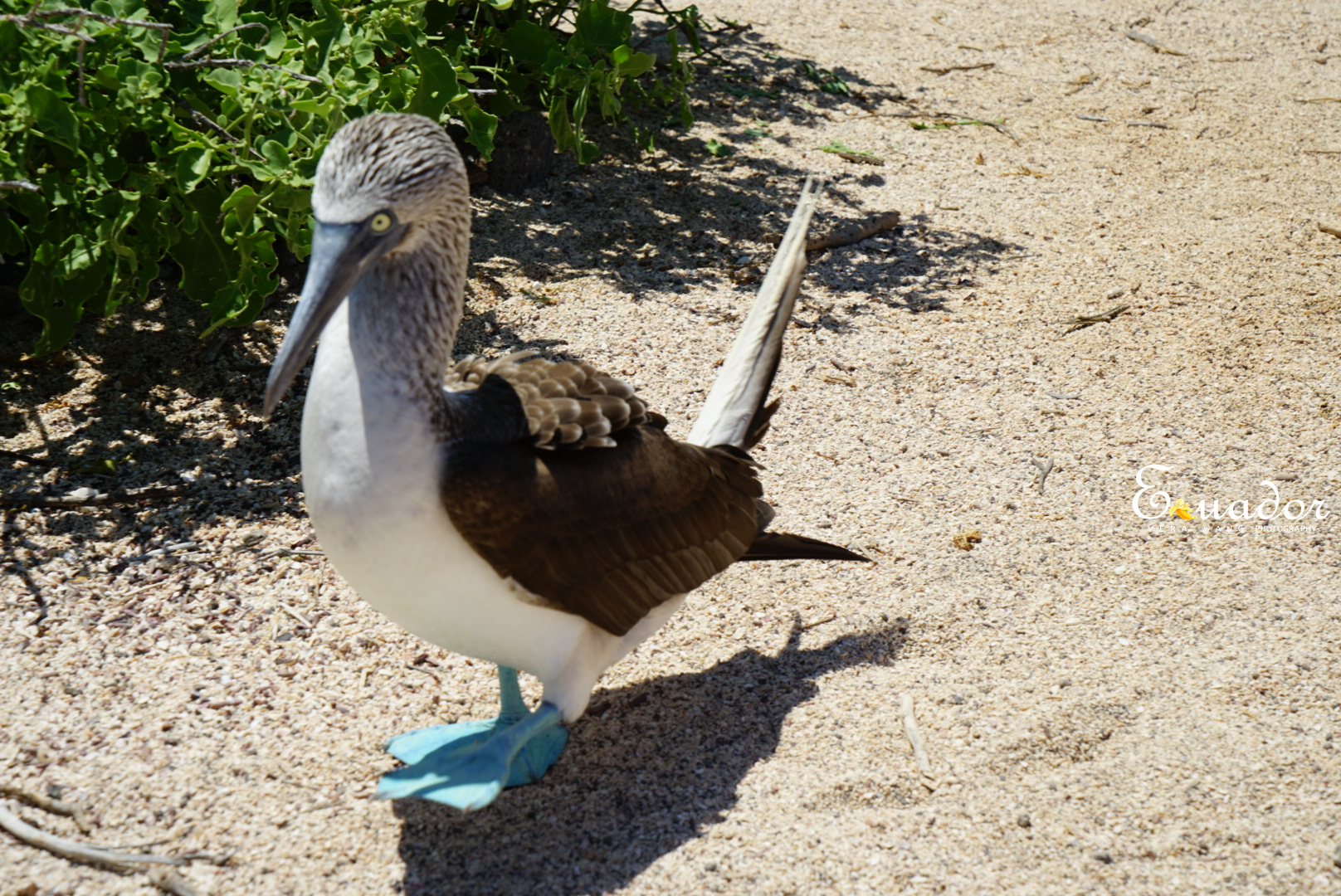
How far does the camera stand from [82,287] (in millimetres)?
3643

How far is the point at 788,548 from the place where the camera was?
3.32 meters

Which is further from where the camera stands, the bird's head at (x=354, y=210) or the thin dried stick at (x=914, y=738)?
the thin dried stick at (x=914, y=738)

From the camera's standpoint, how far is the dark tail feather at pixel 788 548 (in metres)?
3.29

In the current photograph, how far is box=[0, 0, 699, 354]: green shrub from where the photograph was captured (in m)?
3.44

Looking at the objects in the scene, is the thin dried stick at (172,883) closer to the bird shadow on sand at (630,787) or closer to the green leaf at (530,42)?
the bird shadow on sand at (630,787)

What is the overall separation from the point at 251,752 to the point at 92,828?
403 mm

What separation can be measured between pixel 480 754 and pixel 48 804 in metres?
1.06

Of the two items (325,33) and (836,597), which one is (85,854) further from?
(325,33)

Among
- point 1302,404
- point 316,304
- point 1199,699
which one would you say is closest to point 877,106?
point 1302,404

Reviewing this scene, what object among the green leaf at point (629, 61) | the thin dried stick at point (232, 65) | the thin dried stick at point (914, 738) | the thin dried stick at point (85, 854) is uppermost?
the green leaf at point (629, 61)

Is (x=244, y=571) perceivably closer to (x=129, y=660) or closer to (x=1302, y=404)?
(x=129, y=660)

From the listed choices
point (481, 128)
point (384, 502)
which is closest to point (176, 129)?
point (481, 128)

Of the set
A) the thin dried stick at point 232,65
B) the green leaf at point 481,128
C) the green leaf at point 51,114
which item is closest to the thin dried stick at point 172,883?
the green leaf at point 51,114

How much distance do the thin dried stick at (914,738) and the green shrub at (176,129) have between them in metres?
2.43
